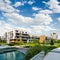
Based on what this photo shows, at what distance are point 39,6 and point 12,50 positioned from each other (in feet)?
32.0

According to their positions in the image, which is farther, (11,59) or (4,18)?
(4,18)

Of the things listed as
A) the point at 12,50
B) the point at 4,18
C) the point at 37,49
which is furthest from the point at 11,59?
the point at 4,18

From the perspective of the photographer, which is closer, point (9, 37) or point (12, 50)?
point (12, 50)

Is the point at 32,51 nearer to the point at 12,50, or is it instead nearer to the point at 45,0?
the point at 45,0

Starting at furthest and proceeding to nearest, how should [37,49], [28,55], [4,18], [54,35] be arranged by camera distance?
[54,35]
[4,18]
[37,49]
[28,55]

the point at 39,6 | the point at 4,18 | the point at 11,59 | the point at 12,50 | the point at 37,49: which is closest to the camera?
the point at 37,49

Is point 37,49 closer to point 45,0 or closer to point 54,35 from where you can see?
point 45,0

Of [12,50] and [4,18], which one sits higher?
[4,18]

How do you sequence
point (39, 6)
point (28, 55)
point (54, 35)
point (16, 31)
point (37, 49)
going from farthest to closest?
point (54, 35), point (16, 31), point (39, 6), point (37, 49), point (28, 55)

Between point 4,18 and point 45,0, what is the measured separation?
24846mm

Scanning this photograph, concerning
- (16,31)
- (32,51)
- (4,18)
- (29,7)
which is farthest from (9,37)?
(32,51)

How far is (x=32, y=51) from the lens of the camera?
40.0 ft

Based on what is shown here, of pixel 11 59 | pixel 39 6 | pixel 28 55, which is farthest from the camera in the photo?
pixel 39 6

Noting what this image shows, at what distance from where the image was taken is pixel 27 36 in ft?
220
